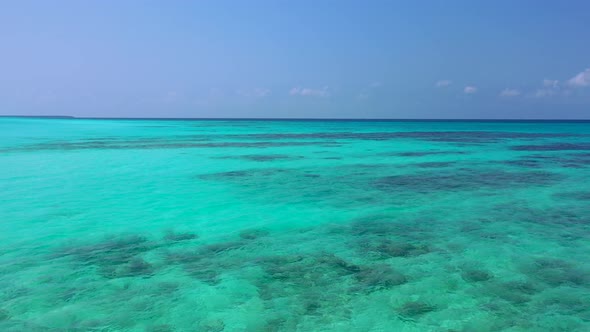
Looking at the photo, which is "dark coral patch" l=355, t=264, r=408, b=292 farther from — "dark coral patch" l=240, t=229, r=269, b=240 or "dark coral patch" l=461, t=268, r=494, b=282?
"dark coral patch" l=240, t=229, r=269, b=240

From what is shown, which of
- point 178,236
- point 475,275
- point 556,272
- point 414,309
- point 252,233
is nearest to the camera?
point 414,309

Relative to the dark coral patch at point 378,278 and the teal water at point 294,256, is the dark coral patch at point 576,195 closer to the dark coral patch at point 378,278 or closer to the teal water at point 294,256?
the teal water at point 294,256

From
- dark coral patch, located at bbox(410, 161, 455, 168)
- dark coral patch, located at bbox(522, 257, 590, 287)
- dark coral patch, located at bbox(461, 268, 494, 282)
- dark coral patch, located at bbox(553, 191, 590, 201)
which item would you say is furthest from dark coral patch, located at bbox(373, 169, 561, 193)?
dark coral patch, located at bbox(461, 268, 494, 282)

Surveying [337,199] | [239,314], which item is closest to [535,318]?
[239,314]

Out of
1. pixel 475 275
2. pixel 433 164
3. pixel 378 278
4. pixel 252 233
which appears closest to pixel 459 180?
pixel 433 164

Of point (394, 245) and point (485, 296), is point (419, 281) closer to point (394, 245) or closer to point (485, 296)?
point (485, 296)

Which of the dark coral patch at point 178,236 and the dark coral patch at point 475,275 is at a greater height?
the dark coral patch at point 475,275

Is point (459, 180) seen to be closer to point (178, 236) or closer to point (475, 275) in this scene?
point (475, 275)

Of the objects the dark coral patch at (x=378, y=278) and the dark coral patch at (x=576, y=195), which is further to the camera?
the dark coral patch at (x=576, y=195)

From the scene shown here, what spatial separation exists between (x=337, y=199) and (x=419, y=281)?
5.90 metres

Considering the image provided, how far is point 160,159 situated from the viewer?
22.6m

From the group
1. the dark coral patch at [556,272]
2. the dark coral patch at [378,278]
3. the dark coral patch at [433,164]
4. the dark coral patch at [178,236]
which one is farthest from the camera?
the dark coral patch at [433,164]

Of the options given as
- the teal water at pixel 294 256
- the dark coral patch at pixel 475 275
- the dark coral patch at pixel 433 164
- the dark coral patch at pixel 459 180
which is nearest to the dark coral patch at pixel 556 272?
the teal water at pixel 294 256

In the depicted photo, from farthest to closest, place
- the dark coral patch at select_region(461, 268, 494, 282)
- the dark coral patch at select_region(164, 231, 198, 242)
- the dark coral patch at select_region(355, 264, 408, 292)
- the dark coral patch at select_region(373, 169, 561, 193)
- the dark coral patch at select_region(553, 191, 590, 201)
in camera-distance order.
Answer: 1. the dark coral patch at select_region(373, 169, 561, 193)
2. the dark coral patch at select_region(553, 191, 590, 201)
3. the dark coral patch at select_region(164, 231, 198, 242)
4. the dark coral patch at select_region(461, 268, 494, 282)
5. the dark coral patch at select_region(355, 264, 408, 292)
